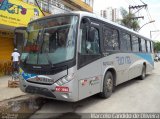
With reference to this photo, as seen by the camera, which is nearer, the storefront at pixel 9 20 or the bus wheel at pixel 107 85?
the bus wheel at pixel 107 85

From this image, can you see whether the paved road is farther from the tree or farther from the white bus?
the tree

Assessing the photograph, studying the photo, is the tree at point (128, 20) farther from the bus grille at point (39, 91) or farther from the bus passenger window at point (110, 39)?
the bus grille at point (39, 91)

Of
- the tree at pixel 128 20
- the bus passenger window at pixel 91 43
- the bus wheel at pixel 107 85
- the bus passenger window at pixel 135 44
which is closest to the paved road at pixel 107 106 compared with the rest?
the bus wheel at pixel 107 85

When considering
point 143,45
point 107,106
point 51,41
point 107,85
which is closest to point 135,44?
point 143,45

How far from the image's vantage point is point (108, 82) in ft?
24.7

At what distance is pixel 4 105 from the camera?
6922mm

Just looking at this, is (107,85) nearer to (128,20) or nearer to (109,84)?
(109,84)

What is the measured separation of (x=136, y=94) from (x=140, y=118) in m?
2.97

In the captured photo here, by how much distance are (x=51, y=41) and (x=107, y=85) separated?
2.75 m

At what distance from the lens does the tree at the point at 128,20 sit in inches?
1321

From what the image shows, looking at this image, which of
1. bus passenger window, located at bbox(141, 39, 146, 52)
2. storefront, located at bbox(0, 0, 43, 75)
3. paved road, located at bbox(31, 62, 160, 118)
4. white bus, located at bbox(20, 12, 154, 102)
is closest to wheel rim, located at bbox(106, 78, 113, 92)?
white bus, located at bbox(20, 12, 154, 102)

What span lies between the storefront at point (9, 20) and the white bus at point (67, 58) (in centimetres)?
416

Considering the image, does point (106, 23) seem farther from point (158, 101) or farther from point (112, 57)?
point (158, 101)

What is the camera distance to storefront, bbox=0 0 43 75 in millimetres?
11734
